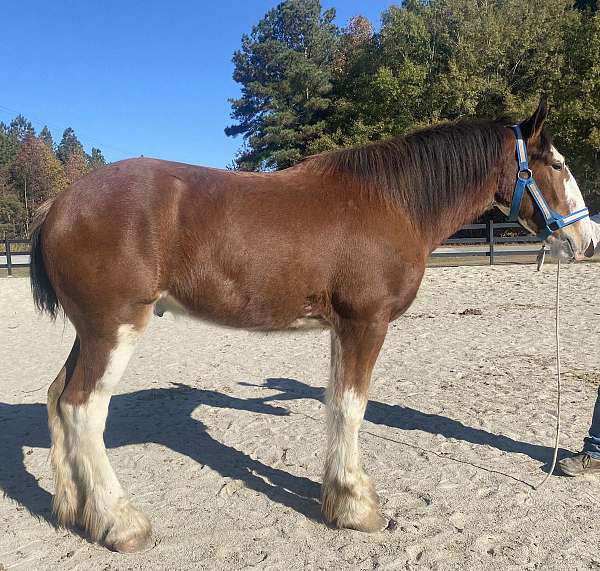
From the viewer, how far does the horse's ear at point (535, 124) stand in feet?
9.79

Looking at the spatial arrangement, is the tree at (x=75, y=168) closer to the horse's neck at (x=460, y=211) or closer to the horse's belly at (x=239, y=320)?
the horse's belly at (x=239, y=320)

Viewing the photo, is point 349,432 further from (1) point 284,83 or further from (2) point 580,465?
(1) point 284,83

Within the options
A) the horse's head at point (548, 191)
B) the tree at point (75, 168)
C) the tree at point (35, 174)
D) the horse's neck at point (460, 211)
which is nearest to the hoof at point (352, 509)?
the horse's neck at point (460, 211)

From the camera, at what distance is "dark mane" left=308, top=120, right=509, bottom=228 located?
119 inches

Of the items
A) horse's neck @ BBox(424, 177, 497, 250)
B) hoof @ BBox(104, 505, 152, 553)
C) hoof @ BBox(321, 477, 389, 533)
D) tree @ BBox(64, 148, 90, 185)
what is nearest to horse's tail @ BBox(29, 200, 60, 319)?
hoof @ BBox(104, 505, 152, 553)

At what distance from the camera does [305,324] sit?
9.61 feet

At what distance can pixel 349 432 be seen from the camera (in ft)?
9.47

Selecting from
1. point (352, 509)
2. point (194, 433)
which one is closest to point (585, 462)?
point (352, 509)

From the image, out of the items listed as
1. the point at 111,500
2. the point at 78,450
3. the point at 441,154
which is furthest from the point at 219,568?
the point at 441,154

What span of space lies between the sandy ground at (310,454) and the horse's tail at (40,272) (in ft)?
4.25

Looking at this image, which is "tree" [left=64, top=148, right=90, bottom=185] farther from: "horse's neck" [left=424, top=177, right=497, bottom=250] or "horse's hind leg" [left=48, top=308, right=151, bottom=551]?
Answer: "horse's neck" [left=424, top=177, right=497, bottom=250]

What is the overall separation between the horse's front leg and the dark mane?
0.82m

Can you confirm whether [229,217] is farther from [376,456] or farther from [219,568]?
[376,456]

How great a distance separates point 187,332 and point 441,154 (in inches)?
247
